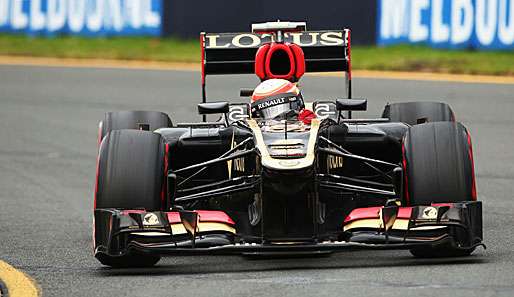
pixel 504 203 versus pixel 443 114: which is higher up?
pixel 443 114

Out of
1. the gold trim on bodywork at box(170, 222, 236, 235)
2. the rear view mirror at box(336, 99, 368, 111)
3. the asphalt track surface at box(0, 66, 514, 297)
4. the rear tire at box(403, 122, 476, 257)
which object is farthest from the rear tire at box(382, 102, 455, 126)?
the gold trim on bodywork at box(170, 222, 236, 235)

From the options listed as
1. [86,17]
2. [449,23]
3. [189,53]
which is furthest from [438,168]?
[86,17]

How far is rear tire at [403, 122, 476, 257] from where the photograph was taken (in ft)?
32.7

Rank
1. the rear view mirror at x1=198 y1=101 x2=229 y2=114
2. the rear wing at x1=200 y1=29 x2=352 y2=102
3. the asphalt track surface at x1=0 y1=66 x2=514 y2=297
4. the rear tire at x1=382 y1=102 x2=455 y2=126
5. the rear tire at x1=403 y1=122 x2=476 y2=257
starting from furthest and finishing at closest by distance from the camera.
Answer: the rear wing at x1=200 y1=29 x2=352 y2=102 → the rear tire at x1=382 y1=102 x2=455 y2=126 → the rear view mirror at x1=198 y1=101 x2=229 y2=114 → the rear tire at x1=403 y1=122 x2=476 y2=257 → the asphalt track surface at x1=0 y1=66 x2=514 y2=297

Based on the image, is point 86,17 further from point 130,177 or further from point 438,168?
point 438,168

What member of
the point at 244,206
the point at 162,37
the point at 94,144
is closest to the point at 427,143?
the point at 244,206

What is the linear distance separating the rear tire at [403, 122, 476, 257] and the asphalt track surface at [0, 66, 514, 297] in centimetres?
41

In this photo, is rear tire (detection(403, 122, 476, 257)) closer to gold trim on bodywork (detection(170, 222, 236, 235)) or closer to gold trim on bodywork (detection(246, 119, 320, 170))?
gold trim on bodywork (detection(246, 119, 320, 170))

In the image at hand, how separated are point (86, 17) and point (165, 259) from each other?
14.8m

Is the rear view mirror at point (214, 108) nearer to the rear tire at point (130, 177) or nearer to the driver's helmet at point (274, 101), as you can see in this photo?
the driver's helmet at point (274, 101)

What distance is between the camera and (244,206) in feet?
33.5

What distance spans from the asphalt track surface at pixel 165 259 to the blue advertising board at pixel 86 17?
1.22 meters

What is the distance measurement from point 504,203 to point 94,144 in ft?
20.3

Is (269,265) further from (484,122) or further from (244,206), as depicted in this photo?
(484,122)
